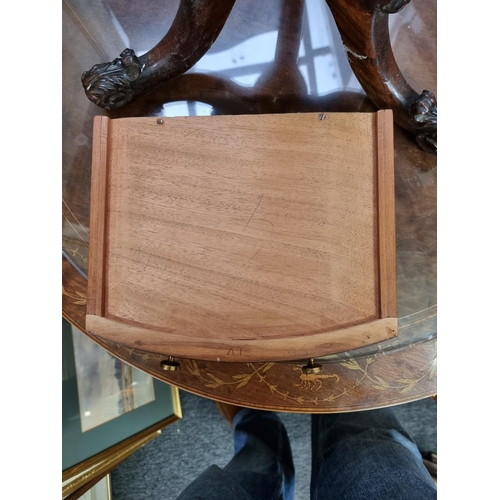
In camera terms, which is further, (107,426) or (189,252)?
(107,426)

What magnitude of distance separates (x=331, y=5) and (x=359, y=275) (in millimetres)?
321

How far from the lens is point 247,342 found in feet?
1.38

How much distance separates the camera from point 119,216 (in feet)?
1.45

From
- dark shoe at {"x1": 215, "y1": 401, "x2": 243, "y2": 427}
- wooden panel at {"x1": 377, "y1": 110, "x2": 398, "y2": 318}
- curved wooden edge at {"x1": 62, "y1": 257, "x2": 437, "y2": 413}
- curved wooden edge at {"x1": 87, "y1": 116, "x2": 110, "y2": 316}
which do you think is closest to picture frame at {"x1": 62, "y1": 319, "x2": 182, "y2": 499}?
dark shoe at {"x1": 215, "y1": 401, "x2": 243, "y2": 427}

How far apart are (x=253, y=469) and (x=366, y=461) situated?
0.21m

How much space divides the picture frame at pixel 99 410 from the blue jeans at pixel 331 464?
20cm

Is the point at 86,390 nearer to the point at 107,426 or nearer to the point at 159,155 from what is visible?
the point at 107,426

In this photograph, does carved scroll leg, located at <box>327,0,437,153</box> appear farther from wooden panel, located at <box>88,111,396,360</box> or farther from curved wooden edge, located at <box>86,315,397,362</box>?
curved wooden edge, located at <box>86,315,397,362</box>

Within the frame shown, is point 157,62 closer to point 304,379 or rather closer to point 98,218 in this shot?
point 98,218

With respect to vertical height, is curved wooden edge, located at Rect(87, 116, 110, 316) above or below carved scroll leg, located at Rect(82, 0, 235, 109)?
below

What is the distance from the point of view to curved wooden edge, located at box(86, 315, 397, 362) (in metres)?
0.42

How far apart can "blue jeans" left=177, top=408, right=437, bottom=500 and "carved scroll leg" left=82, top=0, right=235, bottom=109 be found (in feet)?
1.79

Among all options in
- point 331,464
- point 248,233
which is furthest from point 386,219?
point 331,464

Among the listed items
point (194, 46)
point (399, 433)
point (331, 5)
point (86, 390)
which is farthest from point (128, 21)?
point (399, 433)
